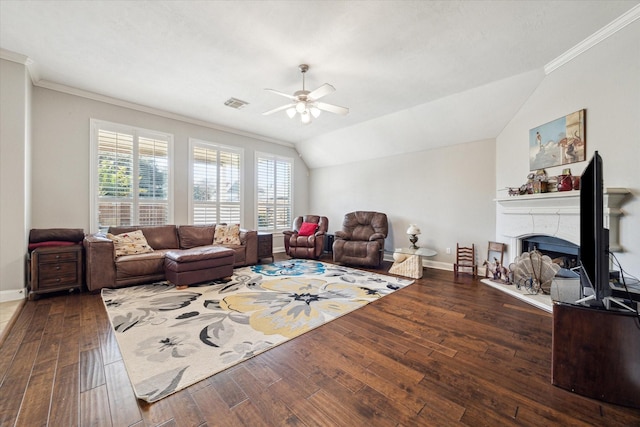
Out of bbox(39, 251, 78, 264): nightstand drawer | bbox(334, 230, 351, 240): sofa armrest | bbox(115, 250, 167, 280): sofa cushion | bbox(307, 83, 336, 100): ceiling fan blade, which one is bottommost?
bbox(115, 250, 167, 280): sofa cushion

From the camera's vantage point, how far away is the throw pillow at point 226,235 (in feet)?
16.3

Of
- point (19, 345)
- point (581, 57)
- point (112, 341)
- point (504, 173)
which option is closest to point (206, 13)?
point (112, 341)

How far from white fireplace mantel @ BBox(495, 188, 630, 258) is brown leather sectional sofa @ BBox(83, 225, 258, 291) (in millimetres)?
4465

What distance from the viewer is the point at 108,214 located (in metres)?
4.30

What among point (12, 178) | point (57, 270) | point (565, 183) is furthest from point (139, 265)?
point (565, 183)

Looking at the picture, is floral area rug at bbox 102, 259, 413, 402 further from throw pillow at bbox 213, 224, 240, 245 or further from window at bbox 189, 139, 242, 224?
window at bbox 189, 139, 242, 224

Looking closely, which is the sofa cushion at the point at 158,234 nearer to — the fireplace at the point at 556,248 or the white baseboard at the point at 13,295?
the white baseboard at the point at 13,295

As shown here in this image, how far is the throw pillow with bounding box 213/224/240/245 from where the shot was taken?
195 inches

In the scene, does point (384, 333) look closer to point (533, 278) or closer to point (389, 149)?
point (533, 278)

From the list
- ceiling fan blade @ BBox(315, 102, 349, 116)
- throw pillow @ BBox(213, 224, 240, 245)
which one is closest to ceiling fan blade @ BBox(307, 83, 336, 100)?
ceiling fan blade @ BBox(315, 102, 349, 116)

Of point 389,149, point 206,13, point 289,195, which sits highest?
point 206,13

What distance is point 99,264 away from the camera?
3377mm

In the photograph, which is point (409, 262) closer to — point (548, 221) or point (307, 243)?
point (548, 221)

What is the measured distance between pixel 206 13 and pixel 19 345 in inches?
129
